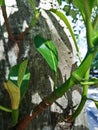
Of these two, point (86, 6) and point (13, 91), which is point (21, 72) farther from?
point (86, 6)

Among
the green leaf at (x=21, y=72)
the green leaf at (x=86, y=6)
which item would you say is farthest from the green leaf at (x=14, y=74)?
the green leaf at (x=86, y=6)

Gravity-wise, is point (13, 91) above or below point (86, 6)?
below

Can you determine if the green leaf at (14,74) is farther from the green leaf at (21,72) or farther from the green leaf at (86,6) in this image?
the green leaf at (86,6)

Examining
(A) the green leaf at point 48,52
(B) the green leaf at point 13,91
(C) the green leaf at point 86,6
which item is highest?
(C) the green leaf at point 86,6

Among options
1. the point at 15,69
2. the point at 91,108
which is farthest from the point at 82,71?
the point at 91,108

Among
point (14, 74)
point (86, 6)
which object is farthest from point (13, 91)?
point (86, 6)

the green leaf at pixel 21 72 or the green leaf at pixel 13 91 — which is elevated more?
the green leaf at pixel 21 72

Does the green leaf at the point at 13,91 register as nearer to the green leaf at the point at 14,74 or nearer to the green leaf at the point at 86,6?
the green leaf at the point at 14,74

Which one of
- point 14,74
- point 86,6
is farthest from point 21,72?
point 86,6

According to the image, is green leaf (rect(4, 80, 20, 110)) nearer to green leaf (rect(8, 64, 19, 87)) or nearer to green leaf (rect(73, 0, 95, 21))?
green leaf (rect(8, 64, 19, 87))
